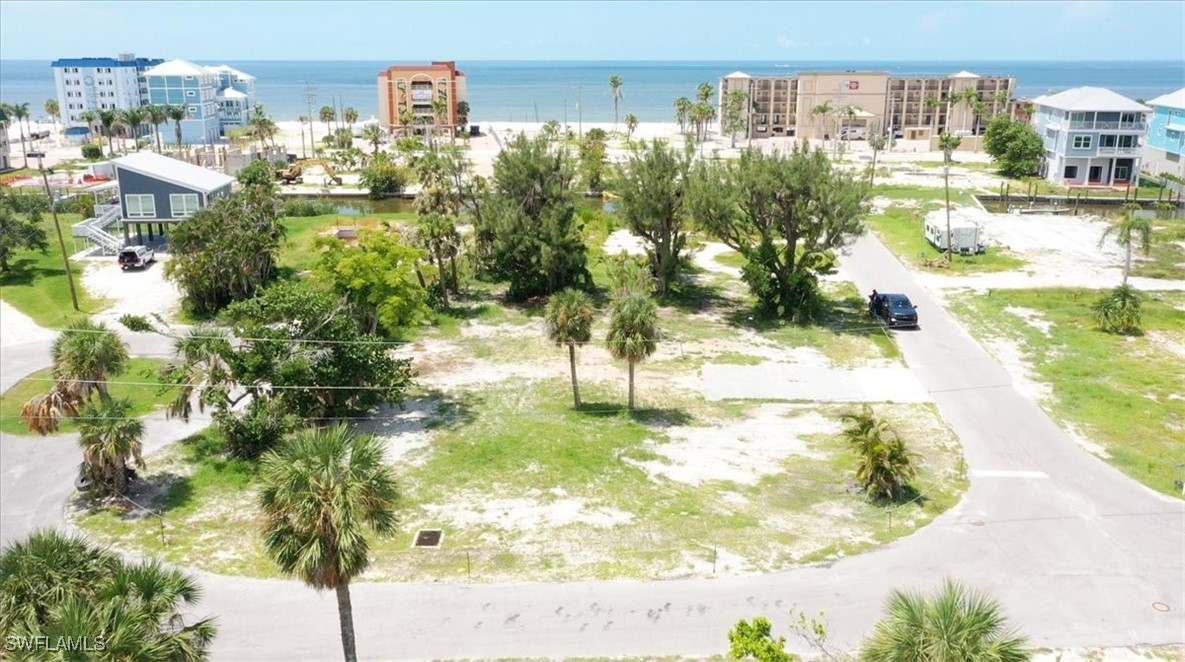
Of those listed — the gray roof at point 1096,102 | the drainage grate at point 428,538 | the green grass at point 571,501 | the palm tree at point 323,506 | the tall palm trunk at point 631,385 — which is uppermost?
the gray roof at point 1096,102

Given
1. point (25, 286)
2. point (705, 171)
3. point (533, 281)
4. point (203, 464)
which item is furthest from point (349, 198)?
point (203, 464)

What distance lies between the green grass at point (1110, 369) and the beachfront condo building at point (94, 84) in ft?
427

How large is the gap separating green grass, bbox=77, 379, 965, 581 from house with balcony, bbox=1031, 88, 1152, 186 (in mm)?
58507

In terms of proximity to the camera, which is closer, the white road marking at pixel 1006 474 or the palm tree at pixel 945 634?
the palm tree at pixel 945 634

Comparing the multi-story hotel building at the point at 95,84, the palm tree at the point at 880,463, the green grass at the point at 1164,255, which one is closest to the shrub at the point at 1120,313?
the green grass at the point at 1164,255

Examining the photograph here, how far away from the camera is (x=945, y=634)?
1222cm

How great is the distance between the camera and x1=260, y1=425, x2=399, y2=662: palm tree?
551 inches

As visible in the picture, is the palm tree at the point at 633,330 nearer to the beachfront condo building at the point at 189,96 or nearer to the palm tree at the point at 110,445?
the palm tree at the point at 110,445

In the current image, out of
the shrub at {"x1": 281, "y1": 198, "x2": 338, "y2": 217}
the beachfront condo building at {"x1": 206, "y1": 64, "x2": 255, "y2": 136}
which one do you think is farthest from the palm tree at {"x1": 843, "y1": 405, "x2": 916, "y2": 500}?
the beachfront condo building at {"x1": 206, "y1": 64, "x2": 255, "y2": 136}

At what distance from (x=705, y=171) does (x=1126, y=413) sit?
1930cm

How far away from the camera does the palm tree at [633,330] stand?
29609 millimetres

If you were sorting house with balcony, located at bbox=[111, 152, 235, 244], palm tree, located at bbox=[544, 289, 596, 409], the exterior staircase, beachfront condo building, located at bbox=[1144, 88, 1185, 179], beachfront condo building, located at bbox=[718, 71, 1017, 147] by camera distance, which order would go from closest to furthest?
palm tree, located at bbox=[544, 289, 596, 409], house with balcony, located at bbox=[111, 152, 235, 244], the exterior staircase, beachfront condo building, located at bbox=[1144, 88, 1185, 179], beachfront condo building, located at bbox=[718, 71, 1017, 147]

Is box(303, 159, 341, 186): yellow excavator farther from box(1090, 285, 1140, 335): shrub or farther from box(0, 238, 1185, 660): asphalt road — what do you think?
box(1090, 285, 1140, 335): shrub

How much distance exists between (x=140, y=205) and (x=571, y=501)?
38.5 meters
